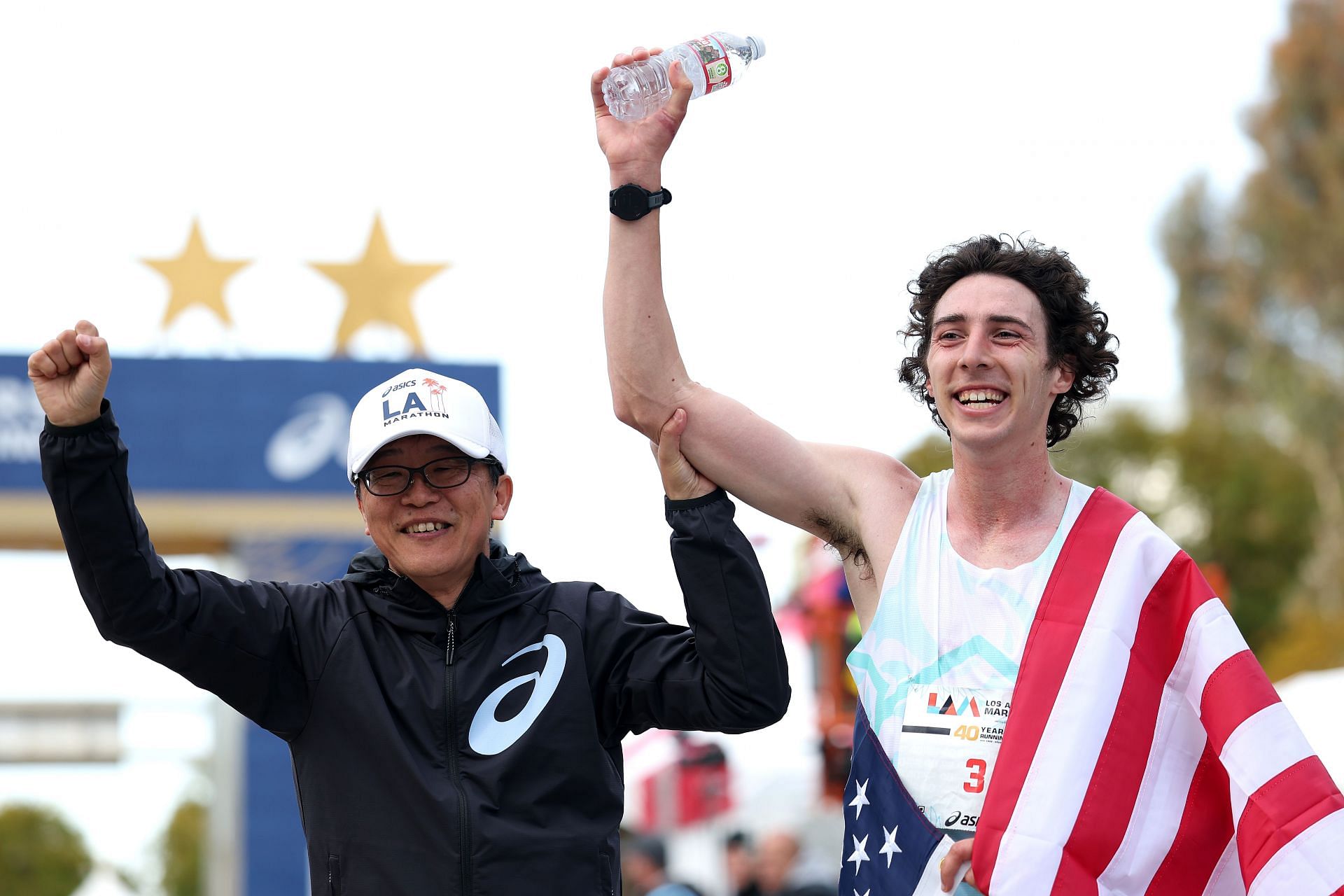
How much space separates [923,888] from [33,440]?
40.5ft

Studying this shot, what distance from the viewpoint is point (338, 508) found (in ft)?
45.8

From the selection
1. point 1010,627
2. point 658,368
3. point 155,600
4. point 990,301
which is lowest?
point 1010,627

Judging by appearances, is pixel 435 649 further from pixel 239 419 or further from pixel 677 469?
pixel 239 419

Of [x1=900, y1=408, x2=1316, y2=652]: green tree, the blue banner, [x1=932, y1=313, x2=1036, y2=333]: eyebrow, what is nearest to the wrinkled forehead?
[x1=932, y1=313, x2=1036, y2=333]: eyebrow

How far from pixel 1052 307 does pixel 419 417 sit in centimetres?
133

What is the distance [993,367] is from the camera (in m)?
3.16

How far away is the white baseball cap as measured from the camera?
9.91 feet

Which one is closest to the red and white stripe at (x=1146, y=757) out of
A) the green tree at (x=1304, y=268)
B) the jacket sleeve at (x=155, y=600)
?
the jacket sleeve at (x=155, y=600)

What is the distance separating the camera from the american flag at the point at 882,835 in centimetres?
301

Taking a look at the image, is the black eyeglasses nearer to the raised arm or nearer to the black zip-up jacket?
the black zip-up jacket

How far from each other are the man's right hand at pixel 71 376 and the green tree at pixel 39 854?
171 feet

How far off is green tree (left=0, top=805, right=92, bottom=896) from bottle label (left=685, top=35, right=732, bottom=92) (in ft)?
171

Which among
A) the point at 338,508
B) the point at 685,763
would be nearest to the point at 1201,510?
the point at 685,763

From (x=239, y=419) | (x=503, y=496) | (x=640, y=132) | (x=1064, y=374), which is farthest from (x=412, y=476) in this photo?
(x=239, y=419)
